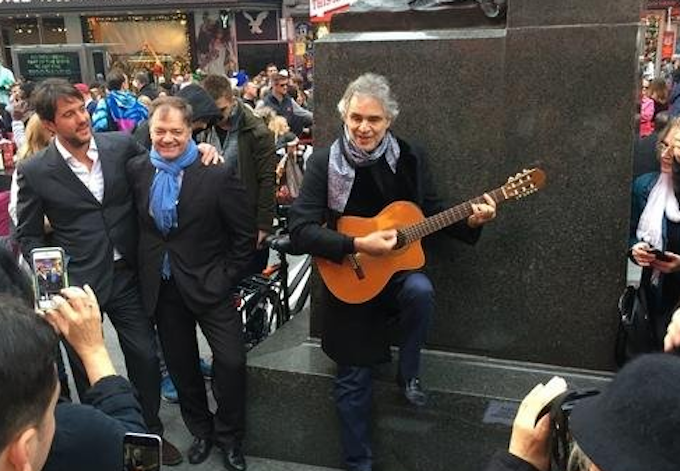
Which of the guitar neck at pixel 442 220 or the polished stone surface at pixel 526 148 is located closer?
the guitar neck at pixel 442 220

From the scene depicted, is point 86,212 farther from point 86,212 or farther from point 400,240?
point 400,240

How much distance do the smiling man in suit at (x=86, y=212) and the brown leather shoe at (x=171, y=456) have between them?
0.38 metres

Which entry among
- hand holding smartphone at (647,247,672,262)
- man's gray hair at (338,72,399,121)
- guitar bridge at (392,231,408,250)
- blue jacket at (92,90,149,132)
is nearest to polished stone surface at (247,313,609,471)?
hand holding smartphone at (647,247,672,262)

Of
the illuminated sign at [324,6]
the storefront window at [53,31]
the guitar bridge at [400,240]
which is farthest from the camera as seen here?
the storefront window at [53,31]

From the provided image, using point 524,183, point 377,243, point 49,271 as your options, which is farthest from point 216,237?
point 524,183

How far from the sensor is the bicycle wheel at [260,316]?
4.70 meters

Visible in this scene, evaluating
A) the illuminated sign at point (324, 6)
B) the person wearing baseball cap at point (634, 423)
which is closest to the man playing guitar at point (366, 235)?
the person wearing baseball cap at point (634, 423)

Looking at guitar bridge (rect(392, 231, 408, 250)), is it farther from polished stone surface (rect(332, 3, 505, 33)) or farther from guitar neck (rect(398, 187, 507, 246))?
polished stone surface (rect(332, 3, 505, 33))

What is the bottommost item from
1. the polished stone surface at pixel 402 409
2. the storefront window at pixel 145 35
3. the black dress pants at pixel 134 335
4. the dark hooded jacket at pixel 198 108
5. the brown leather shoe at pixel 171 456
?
the brown leather shoe at pixel 171 456

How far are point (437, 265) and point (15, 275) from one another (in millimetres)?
2137

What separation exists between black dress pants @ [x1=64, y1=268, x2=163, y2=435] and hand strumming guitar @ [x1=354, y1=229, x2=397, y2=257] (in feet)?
4.00

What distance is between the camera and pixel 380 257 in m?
3.40

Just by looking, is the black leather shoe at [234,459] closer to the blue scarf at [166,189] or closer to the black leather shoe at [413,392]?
the black leather shoe at [413,392]

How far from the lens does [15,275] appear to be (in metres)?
2.32
